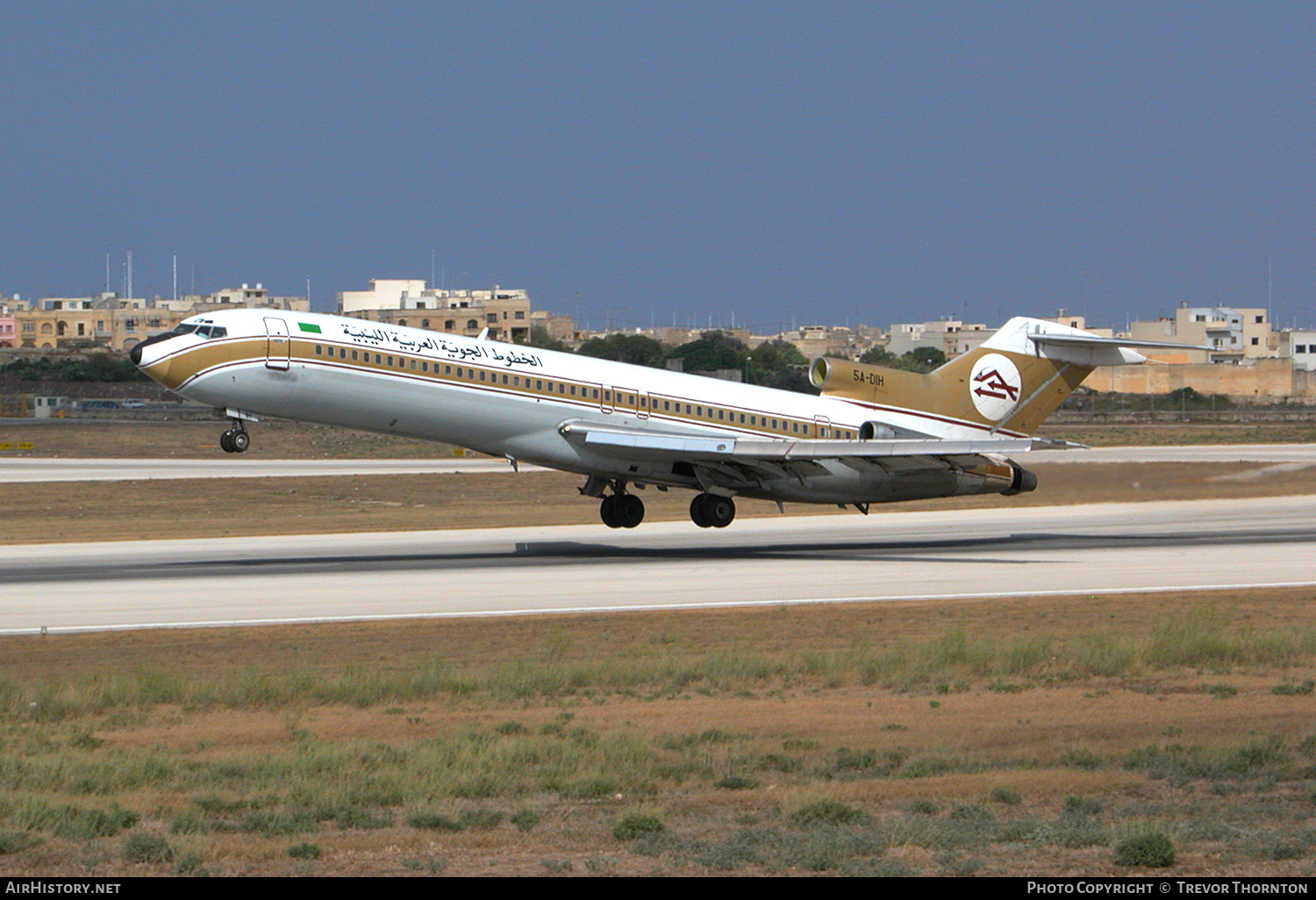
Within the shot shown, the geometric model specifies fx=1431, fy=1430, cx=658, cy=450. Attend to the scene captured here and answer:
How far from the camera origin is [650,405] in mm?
36219

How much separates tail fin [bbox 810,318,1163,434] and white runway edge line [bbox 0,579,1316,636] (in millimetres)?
11647

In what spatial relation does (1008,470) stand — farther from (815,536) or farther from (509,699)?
(509,699)

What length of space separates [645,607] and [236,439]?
10.5 metres

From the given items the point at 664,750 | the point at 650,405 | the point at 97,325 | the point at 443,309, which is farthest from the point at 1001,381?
the point at 97,325

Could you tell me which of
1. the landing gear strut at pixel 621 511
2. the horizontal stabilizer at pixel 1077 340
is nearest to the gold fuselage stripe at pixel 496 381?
the landing gear strut at pixel 621 511

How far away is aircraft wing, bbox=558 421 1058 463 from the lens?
34.3 metres

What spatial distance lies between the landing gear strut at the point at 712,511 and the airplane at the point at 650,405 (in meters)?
0.05

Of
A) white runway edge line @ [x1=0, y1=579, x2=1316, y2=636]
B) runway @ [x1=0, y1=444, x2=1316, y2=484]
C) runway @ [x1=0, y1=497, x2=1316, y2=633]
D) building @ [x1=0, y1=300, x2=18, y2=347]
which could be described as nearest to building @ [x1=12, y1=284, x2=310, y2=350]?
building @ [x1=0, y1=300, x2=18, y2=347]

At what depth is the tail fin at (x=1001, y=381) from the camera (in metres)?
39.3

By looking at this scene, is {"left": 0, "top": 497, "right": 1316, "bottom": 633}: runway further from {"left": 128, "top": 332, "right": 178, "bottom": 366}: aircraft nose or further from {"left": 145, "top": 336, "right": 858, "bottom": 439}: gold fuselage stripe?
{"left": 128, "top": 332, "right": 178, "bottom": 366}: aircraft nose

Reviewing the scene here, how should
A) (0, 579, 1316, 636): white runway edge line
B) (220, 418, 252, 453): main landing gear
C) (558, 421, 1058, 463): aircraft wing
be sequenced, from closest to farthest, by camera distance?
(0, 579, 1316, 636): white runway edge line
(220, 418, 252, 453): main landing gear
(558, 421, 1058, 463): aircraft wing

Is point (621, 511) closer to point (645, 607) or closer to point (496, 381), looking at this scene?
point (496, 381)
